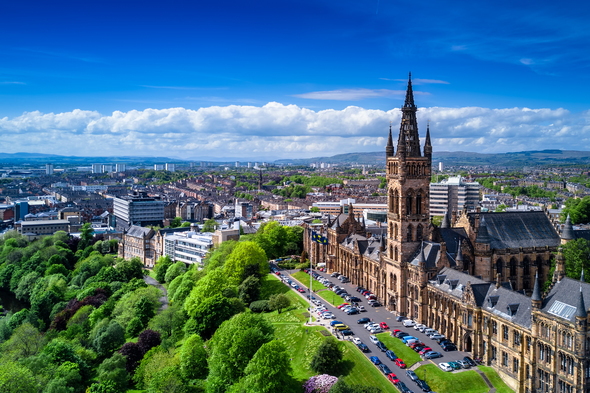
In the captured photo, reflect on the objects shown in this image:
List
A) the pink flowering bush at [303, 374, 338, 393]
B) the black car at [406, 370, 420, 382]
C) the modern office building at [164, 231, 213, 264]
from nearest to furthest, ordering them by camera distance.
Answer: the pink flowering bush at [303, 374, 338, 393] → the black car at [406, 370, 420, 382] → the modern office building at [164, 231, 213, 264]

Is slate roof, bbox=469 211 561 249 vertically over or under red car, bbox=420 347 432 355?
over

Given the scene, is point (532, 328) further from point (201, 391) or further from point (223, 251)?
point (223, 251)

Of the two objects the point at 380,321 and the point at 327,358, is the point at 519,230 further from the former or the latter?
the point at 327,358

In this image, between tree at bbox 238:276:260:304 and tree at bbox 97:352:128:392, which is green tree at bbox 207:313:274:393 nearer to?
tree at bbox 97:352:128:392

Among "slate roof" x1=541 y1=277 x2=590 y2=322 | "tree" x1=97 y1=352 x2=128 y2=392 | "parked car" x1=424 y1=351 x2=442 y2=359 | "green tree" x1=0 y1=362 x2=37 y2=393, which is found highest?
"slate roof" x1=541 y1=277 x2=590 y2=322

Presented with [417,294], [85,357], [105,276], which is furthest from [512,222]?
[105,276]

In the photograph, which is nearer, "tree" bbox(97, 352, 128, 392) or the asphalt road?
the asphalt road

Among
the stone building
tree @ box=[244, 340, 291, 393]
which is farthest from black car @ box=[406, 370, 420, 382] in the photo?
tree @ box=[244, 340, 291, 393]
